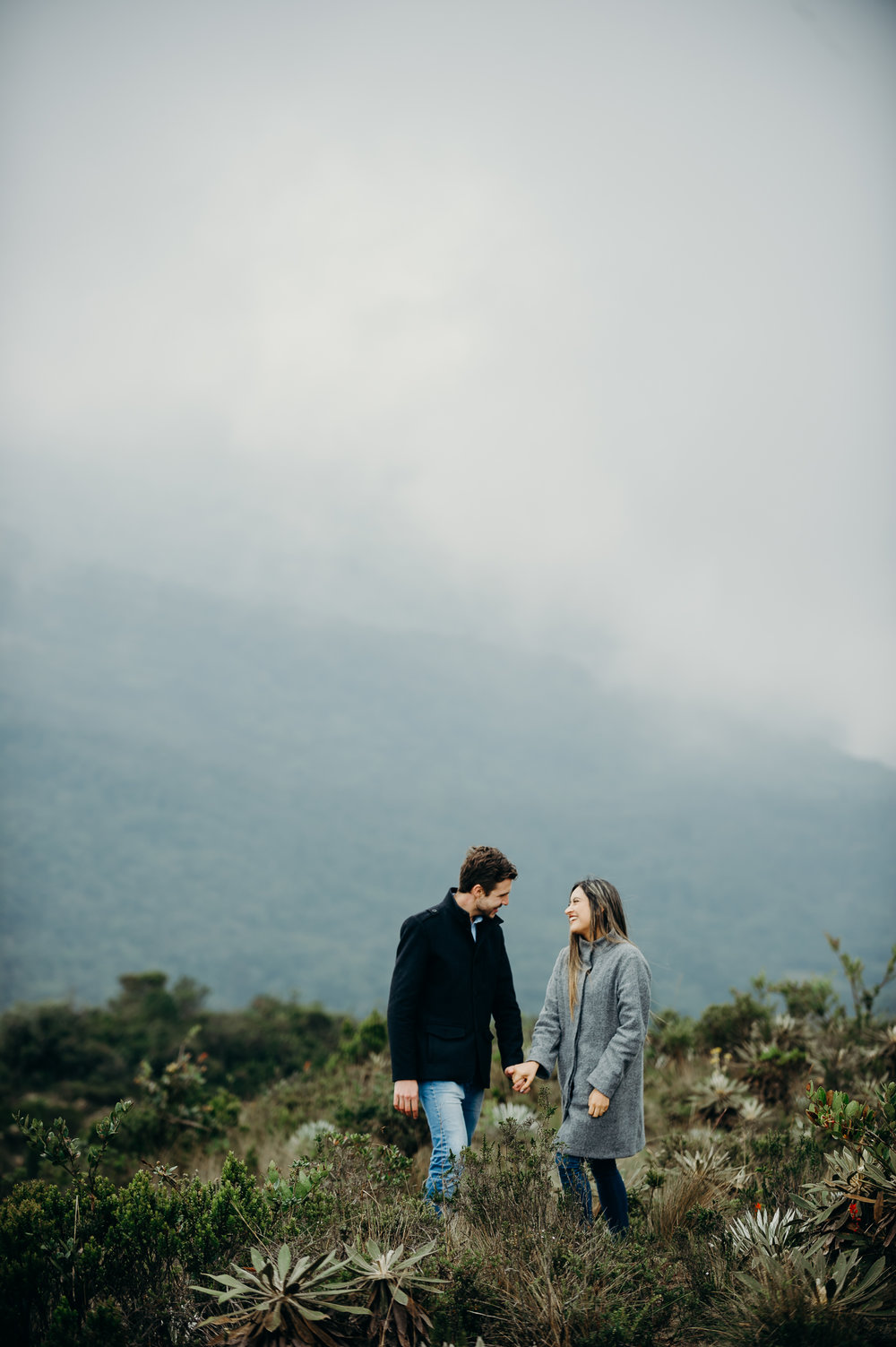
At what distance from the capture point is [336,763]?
613 feet

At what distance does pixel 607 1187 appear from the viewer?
386 centimetres

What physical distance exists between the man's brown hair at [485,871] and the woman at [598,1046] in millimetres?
381

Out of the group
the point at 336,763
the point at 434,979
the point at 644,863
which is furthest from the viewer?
the point at 336,763

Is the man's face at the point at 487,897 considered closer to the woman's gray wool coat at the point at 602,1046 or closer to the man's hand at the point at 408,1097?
the woman's gray wool coat at the point at 602,1046

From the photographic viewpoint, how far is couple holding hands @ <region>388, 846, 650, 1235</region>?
12.6ft

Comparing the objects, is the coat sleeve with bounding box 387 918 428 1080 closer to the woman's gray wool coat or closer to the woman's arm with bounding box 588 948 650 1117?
the woman's gray wool coat

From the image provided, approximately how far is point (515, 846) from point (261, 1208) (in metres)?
157

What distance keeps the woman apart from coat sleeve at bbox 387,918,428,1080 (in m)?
0.52

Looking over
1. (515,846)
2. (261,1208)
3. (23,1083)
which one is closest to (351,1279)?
(261,1208)

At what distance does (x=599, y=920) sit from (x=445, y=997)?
863 mm

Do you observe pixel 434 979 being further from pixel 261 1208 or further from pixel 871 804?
pixel 871 804

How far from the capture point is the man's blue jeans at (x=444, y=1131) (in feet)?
12.6

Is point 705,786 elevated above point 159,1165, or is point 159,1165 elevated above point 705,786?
point 705,786

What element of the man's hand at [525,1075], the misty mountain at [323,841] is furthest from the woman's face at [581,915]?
the misty mountain at [323,841]
